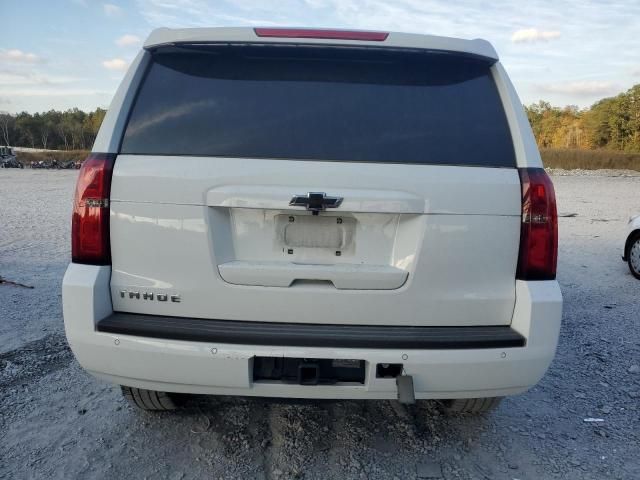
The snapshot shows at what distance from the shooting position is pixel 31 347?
4258 mm

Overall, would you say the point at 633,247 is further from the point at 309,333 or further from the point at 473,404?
the point at 309,333

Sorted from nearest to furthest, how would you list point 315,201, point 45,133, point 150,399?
point 315,201
point 150,399
point 45,133

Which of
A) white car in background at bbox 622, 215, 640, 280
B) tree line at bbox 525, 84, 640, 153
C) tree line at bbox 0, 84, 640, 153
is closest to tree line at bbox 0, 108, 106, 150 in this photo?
tree line at bbox 0, 84, 640, 153

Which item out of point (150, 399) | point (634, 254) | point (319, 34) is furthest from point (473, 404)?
point (634, 254)

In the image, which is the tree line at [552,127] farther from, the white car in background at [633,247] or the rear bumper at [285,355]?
the rear bumper at [285,355]

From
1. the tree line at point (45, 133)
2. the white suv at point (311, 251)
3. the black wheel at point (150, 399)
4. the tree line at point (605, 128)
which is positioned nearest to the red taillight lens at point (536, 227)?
the white suv at point (311, 251)

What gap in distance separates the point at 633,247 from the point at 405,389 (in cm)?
664

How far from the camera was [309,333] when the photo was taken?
90.3 inches

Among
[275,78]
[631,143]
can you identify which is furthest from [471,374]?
[631,143]

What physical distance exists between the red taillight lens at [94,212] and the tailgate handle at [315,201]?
856 millimetres

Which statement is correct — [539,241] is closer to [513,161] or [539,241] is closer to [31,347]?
[513,161]

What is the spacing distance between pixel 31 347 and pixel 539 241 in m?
Answer: 4.01

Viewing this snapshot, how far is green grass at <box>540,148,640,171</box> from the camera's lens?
5135 cm

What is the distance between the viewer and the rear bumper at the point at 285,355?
2.27 m
